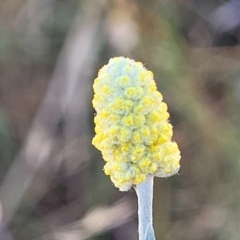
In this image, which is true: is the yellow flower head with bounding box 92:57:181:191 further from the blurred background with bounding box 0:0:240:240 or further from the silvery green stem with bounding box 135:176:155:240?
the blurred background with bounding box 0:0:240:240

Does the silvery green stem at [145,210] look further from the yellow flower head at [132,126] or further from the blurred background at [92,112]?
the blurred background at [92,112]

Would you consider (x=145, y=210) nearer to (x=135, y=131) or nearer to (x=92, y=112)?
Answer: (x=135, y=131)

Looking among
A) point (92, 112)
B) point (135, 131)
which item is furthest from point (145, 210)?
point (92, 112)

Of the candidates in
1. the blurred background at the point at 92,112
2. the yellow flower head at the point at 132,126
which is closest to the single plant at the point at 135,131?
the yellow flower head at the point at 132,126

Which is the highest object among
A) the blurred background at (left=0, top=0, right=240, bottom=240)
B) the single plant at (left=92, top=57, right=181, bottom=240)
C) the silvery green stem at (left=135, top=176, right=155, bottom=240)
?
the blurred background at (left=0, top=0, right=240, bottom=240)

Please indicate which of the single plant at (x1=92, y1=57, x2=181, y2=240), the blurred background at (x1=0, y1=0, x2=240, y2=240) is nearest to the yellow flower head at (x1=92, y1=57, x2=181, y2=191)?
the single plant at (x1=92, y1=57, x2=181, y2=240)

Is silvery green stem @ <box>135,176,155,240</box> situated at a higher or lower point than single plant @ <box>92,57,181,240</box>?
lower
